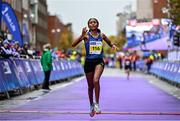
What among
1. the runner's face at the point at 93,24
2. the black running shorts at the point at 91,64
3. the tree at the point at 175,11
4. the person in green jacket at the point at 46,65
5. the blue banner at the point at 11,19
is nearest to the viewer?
the runner's face at the point at 93,24

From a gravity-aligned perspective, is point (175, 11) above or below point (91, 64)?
above

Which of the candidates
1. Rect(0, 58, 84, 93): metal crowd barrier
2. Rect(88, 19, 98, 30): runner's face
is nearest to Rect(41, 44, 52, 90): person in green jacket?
Rect(0, 58, 84, 93): metal crowd barrier

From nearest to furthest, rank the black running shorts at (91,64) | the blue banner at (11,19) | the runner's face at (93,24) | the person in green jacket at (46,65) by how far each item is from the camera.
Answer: the runner's face at (93,24), the black running shorts at (91,64), the person in green jacket at (46,65), the blue banner at (11,19)

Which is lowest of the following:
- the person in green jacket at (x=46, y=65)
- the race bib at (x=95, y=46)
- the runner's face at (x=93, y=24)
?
the person in green jacket at (x=46, y=65)

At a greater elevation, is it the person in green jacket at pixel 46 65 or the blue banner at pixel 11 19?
the blue banner at pixel 11 19

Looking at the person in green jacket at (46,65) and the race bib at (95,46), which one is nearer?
the race bib at (95,46)

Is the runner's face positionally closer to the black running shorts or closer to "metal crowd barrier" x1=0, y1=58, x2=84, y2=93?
the black running shorts

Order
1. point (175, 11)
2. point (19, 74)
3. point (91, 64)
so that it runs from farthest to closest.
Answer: point (175, 11) < point (19, 74) < point (91, 64)

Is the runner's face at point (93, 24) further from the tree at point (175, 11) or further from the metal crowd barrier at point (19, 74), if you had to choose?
the tree at point (175, 11)

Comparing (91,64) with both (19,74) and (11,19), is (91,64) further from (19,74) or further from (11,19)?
(11,19)

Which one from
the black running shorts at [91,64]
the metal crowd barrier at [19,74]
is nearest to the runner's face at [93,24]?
the black running shorts at [91,64]

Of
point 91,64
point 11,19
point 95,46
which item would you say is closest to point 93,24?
point 95,46

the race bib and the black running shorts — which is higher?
the race bib

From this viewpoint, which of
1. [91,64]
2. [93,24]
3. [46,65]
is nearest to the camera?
[93,24]
